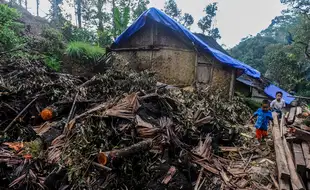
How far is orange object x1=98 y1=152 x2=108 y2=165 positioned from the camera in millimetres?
3454

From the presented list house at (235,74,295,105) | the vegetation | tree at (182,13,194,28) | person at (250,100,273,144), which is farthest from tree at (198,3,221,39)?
person at (250,100,273,144)

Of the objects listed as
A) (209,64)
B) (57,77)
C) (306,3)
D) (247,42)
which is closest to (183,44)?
(209,64)

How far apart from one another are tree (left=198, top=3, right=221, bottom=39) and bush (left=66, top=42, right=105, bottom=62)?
2248 cm

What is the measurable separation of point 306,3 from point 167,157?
18.7 m

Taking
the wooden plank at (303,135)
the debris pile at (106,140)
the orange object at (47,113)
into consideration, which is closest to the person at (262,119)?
the debris pile at (106,140)

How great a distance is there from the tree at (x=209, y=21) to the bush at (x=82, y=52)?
22475 mm

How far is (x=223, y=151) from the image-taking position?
5.27 metres

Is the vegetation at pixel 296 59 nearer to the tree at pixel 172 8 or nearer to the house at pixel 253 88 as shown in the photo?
the house at pixel 253 88

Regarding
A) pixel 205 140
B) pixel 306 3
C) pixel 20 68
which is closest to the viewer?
pixel 205 140

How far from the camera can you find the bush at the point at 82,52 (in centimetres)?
1102

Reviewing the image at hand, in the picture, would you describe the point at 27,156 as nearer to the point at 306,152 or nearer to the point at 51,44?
the point at 306,152

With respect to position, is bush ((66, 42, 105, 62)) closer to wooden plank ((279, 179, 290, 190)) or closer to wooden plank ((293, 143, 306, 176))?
wooden plank ((293, 143, 306, 176))

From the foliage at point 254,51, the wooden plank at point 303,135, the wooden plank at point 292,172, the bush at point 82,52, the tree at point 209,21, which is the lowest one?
the wooden plank at point 292,172

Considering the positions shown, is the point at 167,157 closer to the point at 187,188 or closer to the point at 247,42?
the point at 187,188
